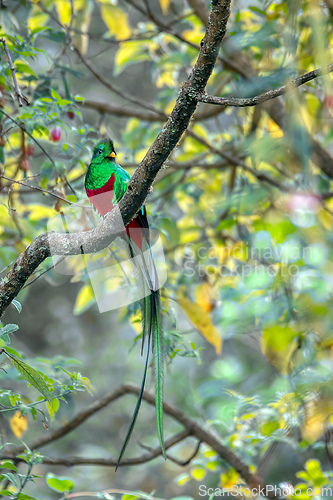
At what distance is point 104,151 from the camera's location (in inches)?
89.9

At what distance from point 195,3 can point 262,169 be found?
3.24 feet

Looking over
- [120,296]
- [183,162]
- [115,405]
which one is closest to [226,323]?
[120,296]

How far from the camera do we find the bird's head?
7.44 feet

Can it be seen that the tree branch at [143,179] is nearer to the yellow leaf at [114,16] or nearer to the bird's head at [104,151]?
the bird's head at [104,151]

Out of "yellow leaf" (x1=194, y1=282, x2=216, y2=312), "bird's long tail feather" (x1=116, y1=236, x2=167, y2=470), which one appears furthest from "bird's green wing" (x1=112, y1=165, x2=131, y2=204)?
"yellow leaf" (x1=194, y1=282, x2=216, y2=312)

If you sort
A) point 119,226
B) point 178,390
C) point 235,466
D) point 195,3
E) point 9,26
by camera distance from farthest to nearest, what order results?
point 178,390 → point 195,3 → point 235,466 → point 9,26 → point 119,226

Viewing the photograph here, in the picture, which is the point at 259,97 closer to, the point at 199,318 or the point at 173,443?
the point at 199,318

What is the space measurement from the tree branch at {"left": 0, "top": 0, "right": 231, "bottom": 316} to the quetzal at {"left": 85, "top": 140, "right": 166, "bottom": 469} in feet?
1.16

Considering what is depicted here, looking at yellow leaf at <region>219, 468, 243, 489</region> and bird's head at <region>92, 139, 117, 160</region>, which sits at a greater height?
bird's head at <region>92, 139, 117, 160</region>

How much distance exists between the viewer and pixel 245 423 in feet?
7.29

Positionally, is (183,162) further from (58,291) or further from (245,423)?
(58,291)

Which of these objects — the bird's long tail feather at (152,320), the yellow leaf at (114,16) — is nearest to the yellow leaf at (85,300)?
the bird's long tail feather at (152,320)

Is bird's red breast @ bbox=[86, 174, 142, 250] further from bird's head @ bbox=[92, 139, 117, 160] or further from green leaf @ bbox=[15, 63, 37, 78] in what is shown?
green leaf @ bbox=[15, 63, 37, 78]

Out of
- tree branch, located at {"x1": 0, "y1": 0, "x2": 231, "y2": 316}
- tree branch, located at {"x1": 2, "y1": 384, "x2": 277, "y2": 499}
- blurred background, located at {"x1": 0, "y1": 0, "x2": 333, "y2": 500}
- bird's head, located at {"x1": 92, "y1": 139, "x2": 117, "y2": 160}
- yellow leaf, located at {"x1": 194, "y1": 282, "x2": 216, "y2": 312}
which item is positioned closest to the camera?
tree branch, located at {"x1": 0, "y1": 0, "x2": 231, "y2": 316}
